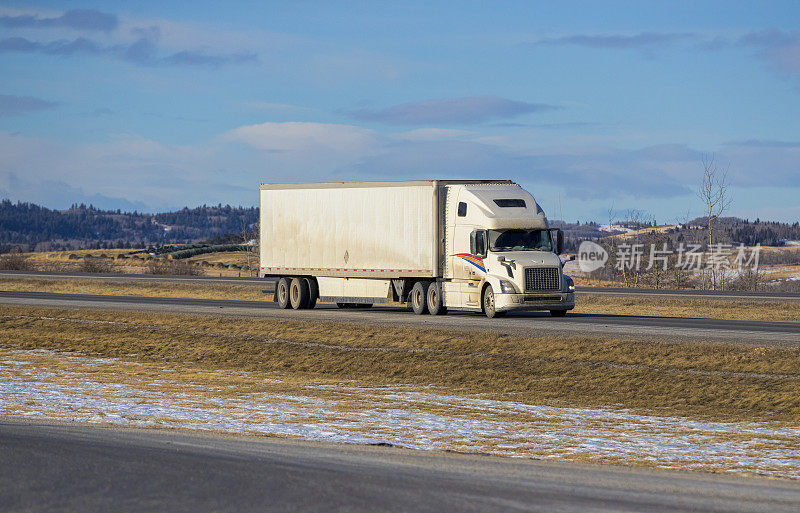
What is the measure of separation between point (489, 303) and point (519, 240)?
2.20 metres

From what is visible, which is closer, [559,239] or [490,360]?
[490,360]

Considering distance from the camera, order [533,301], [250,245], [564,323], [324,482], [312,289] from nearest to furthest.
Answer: [324,482] → [564,323] → [533,301] → [312,289] → [250,245]

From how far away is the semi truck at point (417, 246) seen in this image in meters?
31.2

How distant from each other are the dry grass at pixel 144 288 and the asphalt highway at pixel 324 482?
42065 mm

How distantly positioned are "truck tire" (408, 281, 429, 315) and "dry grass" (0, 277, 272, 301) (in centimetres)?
2041

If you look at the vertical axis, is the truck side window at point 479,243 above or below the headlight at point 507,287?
above

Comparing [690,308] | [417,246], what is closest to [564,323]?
[417,246]

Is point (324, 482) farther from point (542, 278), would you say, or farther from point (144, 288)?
point (144, 288)

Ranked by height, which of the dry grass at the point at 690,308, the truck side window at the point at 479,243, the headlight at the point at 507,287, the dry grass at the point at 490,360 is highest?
the truck side window at the point at 479,243

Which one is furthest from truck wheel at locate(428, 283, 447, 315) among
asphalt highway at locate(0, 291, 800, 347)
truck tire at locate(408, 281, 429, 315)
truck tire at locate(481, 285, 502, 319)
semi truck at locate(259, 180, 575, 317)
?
truck tire at locate(481, 285, 502, 319)

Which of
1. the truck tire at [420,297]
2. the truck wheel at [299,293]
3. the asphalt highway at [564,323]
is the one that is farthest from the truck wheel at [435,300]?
the truck wheel at [299,293]

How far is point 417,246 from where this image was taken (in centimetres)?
3281

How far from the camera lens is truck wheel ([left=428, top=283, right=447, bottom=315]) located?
33.0m

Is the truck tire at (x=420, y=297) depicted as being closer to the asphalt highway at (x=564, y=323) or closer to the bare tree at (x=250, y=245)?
the asphalt highway at (x=564, y=323)
